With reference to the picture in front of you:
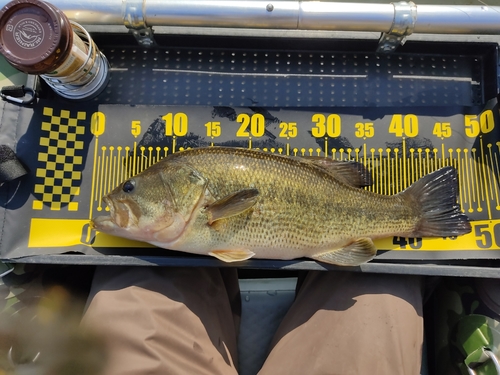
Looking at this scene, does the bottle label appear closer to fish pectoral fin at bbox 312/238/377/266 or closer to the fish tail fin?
fish pectoral fin at bbox 312/238/377/266

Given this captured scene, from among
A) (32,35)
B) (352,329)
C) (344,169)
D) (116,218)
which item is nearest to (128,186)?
(116,218)

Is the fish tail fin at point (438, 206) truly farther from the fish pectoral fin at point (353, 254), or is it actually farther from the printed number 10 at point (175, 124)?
the printed number 10 at point (175, 124)

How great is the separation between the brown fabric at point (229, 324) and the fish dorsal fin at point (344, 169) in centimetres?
54

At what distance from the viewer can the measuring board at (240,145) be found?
211 centimetres

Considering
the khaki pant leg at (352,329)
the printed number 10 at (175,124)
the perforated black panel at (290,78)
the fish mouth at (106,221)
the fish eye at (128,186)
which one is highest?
the perforated black panel at (290,78)

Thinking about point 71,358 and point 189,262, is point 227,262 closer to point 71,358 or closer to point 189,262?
point 189,262

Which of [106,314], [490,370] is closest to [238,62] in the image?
[106,314]

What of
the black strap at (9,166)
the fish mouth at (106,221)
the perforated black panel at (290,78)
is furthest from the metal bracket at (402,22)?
the black strap at (9,166)

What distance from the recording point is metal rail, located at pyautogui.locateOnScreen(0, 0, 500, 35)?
83.8 inches

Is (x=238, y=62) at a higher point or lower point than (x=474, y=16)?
lower

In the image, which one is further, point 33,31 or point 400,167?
point 400,167

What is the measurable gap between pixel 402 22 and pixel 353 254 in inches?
55.1

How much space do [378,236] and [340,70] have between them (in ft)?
3.68

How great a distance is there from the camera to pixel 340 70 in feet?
7.89
